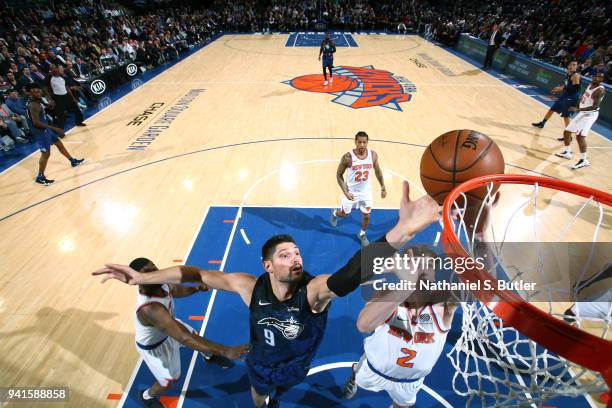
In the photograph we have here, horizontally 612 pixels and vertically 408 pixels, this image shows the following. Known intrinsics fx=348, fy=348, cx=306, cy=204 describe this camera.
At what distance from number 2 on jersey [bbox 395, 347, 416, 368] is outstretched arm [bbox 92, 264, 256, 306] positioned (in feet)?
3.77

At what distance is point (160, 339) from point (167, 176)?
4713mm

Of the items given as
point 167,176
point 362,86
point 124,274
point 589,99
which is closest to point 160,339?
point 124,274

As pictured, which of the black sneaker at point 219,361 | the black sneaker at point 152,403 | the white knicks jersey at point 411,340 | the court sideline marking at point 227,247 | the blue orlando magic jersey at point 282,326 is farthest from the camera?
the black sneaker at point 219,361

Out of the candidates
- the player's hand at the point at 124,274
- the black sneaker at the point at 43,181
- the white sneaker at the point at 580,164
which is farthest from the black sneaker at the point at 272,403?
the white sneaker at the point at 580,164

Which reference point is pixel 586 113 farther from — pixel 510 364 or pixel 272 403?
pixel 272 403

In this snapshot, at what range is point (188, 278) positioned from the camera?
2.58 m

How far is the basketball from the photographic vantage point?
2367mm

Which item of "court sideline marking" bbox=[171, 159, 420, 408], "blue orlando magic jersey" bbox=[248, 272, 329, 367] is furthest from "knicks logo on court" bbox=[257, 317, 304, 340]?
"court sideline marking" bbox=[171, 159, 420, 408]

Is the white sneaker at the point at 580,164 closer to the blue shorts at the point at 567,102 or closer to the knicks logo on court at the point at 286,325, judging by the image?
the blue shorts at the point at 567,102

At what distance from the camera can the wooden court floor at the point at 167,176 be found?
156 inches

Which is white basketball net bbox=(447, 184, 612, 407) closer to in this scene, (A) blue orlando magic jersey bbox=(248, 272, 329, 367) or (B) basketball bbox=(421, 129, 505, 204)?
(B) basketball bbox=(421, 129, 505, 204)

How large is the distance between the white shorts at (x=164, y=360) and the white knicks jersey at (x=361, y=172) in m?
3.07

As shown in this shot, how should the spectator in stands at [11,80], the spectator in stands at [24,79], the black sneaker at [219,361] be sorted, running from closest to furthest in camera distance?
the black sneaker at [219,361], the spectator in stands at [24,79], the spectator in stands at [11,80]

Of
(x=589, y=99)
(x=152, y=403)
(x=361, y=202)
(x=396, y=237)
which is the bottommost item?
(x=152, y=403)
